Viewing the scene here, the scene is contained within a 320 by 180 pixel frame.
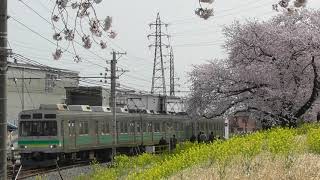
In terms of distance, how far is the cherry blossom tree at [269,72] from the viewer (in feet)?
86.6

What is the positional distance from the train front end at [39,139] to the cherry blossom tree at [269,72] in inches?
325

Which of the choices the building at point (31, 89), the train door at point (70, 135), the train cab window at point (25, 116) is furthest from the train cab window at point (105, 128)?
the building at point (31, 89)

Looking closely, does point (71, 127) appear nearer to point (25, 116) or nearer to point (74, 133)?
point (74, 133)

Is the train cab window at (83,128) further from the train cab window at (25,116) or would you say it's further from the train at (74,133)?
the train cab window at (25,116)

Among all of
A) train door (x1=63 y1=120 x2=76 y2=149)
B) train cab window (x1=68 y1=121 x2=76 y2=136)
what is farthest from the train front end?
train cab window (x1=68 y1=121 x2=76 y2=136)

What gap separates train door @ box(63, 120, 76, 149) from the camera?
2631 centimetres

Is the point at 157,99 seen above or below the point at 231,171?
above

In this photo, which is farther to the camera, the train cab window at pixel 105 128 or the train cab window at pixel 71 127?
the train cab window at pixel 105 128

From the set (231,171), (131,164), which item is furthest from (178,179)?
(131,164)

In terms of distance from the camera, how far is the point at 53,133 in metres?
26.1

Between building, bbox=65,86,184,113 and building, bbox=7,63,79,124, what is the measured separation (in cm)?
172

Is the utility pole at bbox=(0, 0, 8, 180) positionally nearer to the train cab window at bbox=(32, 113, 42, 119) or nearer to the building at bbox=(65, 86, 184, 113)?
the train cab window at bbox=(32, 113, 42, 119)

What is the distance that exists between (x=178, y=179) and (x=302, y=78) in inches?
760

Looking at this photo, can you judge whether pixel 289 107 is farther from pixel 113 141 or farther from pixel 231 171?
pixel 231 171
